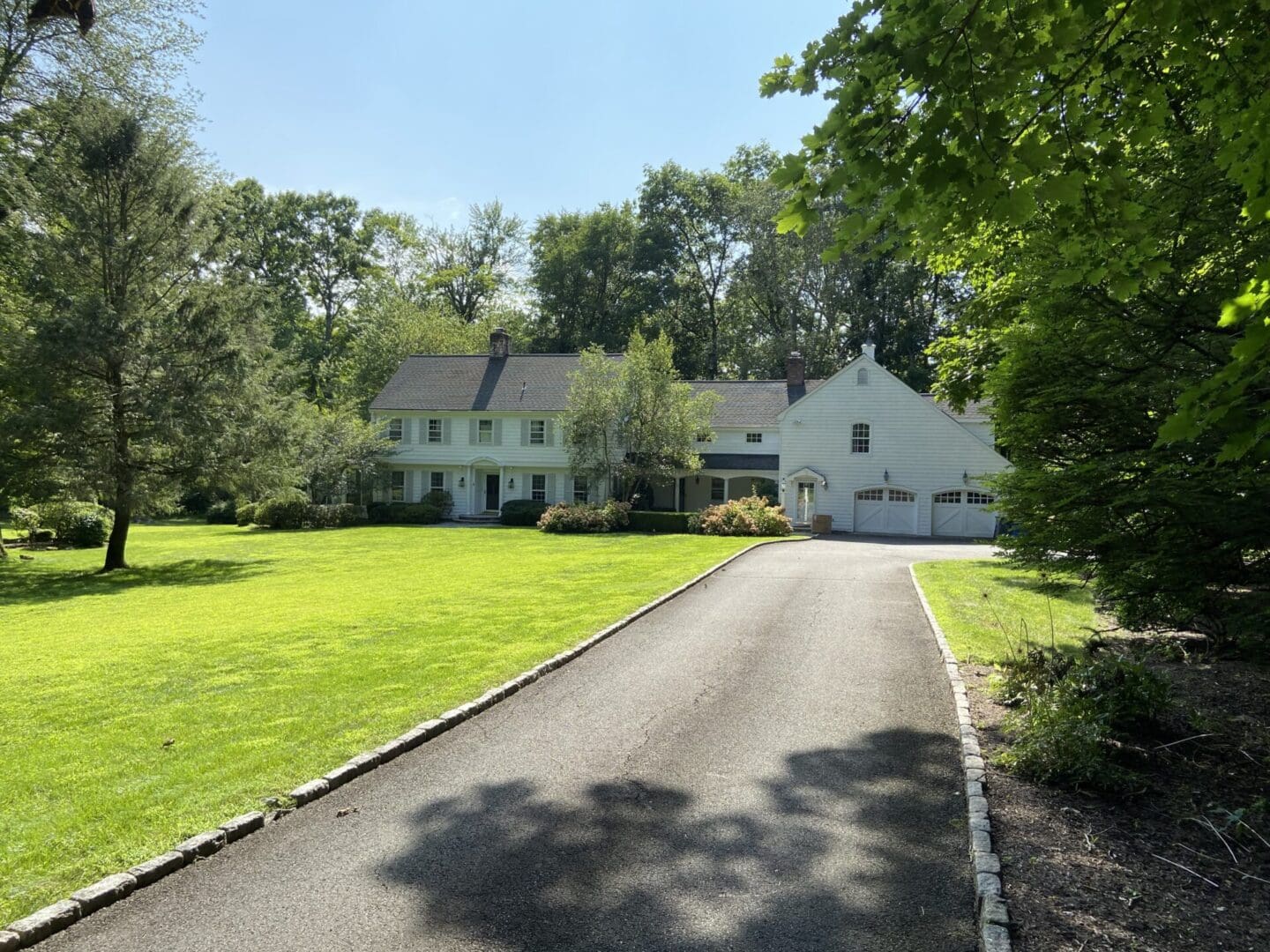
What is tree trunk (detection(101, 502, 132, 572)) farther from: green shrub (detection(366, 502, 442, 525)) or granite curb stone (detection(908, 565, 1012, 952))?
granite curb stone (detection(908, 565, 1012, 952))

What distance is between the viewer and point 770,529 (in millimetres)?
31312

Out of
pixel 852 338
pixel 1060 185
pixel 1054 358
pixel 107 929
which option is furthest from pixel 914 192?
pixel 852 338

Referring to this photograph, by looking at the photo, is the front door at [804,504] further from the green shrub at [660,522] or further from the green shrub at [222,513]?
the green shrub at [222,513]

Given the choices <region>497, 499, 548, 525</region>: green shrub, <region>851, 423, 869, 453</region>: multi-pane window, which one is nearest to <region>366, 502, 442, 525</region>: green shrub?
Result: <region>497, 499, 548, 525</region>: green shrub

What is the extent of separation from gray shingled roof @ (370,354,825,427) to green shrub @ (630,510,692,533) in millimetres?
8813

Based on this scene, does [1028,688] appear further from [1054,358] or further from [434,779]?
[434,779]

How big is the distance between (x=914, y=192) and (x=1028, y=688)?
5.15 meters

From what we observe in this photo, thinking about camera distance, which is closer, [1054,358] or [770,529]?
[1054,358]

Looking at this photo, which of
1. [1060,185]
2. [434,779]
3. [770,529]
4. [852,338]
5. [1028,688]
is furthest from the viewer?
[852,338]

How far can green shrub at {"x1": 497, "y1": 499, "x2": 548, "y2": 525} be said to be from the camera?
37312mm

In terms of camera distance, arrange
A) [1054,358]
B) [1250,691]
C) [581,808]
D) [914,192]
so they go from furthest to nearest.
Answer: [1054,358] < [1250,691] < [581,808] < [914,192]

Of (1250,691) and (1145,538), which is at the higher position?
(1145,538)

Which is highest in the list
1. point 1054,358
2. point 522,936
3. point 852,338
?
point 852,338

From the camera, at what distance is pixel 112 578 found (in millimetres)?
20141
